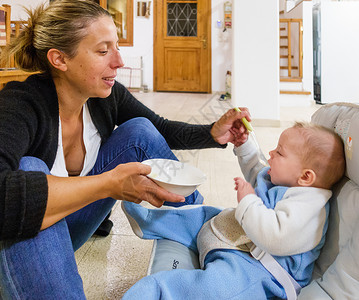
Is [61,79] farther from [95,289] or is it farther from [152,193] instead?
[95,289]

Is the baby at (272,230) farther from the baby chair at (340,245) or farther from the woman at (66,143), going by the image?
the woman at (66,143)

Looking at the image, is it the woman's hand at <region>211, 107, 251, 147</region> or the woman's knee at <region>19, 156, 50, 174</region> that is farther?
the woman's hand at <region>211, 107, 251, 147</region>

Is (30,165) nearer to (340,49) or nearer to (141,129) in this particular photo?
(141,129)

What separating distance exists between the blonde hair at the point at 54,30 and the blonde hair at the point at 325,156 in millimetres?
768

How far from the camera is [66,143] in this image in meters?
1.37

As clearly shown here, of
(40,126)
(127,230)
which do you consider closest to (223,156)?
(127,230)

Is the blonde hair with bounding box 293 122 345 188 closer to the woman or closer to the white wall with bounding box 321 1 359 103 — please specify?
the woman

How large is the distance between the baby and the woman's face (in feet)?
1.77

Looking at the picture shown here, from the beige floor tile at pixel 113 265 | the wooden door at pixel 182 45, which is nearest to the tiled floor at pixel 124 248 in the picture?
the beige floor tile at pixel 113 265

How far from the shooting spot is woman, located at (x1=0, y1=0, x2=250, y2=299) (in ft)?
2.76

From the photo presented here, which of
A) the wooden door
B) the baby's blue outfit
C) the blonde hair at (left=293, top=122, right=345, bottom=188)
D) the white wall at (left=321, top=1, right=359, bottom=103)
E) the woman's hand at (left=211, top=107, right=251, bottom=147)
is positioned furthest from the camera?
the wooden door

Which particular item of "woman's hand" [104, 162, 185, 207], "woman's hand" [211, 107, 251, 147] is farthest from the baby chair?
"woman's hand" [211, 107, 251, 147]

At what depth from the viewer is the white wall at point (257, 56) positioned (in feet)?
14.5

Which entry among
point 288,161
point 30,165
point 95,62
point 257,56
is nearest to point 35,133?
point 30,165
